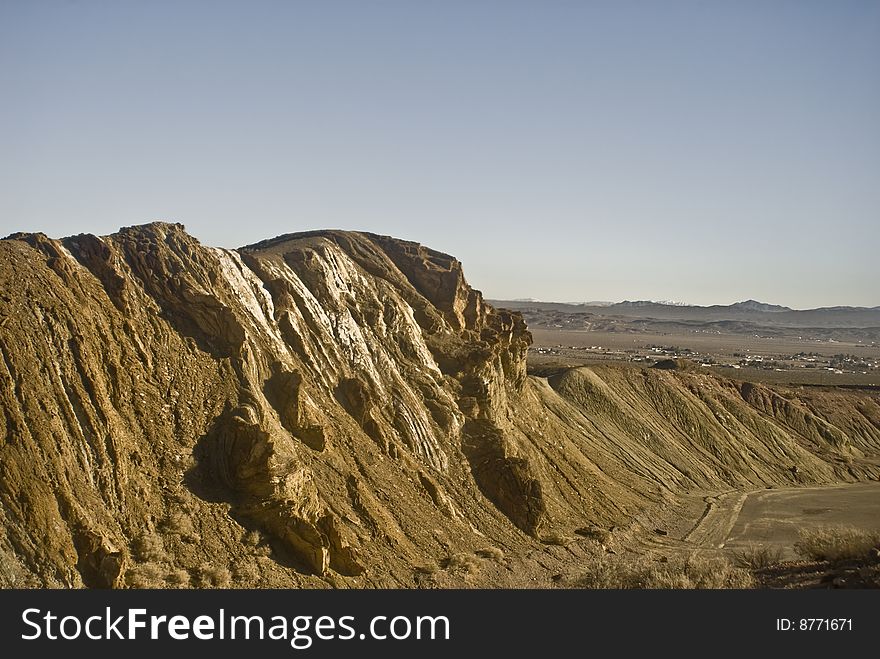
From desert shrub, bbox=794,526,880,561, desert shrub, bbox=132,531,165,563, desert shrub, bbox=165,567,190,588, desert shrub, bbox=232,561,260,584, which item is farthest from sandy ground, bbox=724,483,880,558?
desert shrub, bbox=132,531,165,563

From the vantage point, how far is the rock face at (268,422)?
20.0 metres

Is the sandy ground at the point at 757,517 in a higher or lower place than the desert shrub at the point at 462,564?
lower

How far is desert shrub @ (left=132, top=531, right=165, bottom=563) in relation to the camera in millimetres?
19750

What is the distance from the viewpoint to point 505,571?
90.6 ft

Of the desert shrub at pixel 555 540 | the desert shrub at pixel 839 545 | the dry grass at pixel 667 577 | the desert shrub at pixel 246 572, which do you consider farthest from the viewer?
the desert shrub at pixel 555 540

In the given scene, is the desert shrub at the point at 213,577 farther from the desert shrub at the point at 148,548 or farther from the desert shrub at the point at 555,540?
the desert shrub at the point at 555,540

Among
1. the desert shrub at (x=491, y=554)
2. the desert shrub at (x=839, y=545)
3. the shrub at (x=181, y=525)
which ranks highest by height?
the shrub at (x=181, y=525)

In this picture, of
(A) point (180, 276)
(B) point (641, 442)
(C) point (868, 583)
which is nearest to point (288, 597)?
(C) point (868, 583)

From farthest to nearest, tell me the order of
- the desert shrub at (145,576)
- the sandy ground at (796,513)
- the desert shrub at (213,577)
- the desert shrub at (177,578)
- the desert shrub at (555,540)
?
1. the sandy ground at (796,513)
2. the desert shrub at (555,540)
3. the desert shrub at (213,577)
4. the desert shrub at (177,578)
5. the desert shrub at (145,576)

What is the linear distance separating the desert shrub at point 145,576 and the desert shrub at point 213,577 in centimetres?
100

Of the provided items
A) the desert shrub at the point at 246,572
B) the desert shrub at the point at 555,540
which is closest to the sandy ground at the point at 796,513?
the desert shrub at the point at 555,540

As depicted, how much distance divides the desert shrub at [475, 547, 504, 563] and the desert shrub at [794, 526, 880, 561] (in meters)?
10.1

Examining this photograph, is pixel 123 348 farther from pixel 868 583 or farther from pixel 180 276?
pixel 868 583

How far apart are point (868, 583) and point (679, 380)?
46752 mm
